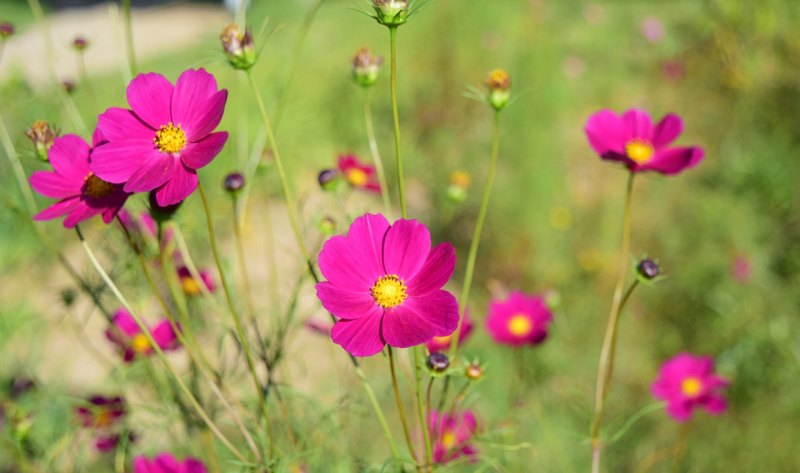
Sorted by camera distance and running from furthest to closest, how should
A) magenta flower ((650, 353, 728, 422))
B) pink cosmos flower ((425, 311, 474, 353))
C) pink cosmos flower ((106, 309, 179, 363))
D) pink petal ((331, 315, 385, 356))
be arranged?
magenta flower ((650, 353, 728, 422)) < pink cosmos flower ((425, 311, 474, 353)) < pink cosmos flower ((106, 309, 179, 363)) < pink petal ((331, 315, 385, 356))

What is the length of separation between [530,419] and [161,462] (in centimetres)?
100

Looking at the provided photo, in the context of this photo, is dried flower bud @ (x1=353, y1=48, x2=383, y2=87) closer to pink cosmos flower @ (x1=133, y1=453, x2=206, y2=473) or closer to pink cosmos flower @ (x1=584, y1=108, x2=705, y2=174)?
pink cosmos flower @ (x1=584, y1=108, x2=705, y2=174)

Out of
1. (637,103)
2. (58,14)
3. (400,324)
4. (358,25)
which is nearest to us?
(400,324)

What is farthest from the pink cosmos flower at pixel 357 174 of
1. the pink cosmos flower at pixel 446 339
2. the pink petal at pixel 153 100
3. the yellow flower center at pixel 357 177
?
the pink petal at pixel 153 100

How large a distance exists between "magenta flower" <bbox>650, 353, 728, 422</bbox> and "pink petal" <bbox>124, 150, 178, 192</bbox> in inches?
35.3

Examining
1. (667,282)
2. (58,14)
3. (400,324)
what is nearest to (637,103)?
(667,282)

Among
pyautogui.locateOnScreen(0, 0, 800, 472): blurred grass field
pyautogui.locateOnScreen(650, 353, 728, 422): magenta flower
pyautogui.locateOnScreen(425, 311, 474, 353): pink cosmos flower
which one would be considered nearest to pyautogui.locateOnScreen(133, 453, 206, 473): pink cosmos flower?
pyautogui.locateOnScreen(0, 0, 800, 472): blurred grass field

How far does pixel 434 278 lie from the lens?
55 cm

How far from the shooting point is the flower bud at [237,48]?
0.59m

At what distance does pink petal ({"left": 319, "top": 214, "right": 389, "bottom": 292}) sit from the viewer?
55 centimetres

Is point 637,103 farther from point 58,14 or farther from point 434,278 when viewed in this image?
point 58,14

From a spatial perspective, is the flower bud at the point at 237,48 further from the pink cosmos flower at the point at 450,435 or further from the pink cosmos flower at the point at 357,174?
the pink cosmos flower at the point at 357,174

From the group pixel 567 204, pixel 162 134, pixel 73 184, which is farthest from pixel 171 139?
pixel 567 204

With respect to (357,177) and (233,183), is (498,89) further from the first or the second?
(357,177)
